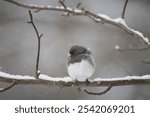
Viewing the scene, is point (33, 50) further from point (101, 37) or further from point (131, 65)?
point (131, 65)

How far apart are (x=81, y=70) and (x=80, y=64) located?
0.08 meters

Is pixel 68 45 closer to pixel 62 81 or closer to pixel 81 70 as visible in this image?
pixel 81 70

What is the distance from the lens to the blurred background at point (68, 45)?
19.1ft

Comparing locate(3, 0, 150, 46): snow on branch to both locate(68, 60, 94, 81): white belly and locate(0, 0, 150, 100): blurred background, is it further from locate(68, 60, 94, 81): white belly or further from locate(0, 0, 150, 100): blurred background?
locate(0, 0, 150, 100): blurred background

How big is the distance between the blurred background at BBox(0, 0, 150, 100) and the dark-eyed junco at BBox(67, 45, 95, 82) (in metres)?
2.52

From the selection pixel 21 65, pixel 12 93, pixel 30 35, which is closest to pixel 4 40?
pixel 30 35

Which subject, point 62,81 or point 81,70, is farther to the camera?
point 81,70

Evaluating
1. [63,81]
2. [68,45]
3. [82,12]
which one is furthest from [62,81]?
[68,45]

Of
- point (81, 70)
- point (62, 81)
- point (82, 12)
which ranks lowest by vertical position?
point (62, 81)

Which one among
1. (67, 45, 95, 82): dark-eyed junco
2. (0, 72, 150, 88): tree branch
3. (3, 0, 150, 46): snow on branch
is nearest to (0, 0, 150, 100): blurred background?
(67, 45, 95, 82): dark-eyed junco

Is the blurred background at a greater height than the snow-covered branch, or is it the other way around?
the blurred background

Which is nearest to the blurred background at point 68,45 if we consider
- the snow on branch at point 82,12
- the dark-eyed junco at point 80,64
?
the dark-eyed junco at point 80,64

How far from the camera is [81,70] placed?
8.77 ft

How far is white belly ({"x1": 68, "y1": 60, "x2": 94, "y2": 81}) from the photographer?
2607 millimetres
